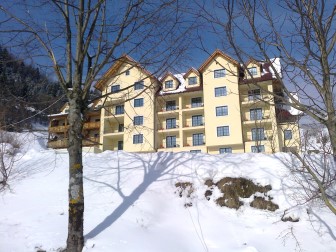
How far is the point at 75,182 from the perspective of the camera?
6508mm

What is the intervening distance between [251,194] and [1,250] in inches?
260

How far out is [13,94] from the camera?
309 inches

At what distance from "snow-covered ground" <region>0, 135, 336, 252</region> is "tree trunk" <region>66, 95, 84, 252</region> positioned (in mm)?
407

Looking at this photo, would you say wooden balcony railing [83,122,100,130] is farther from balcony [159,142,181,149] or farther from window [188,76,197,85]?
window [188,76,197,85]

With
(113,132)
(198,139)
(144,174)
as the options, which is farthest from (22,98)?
(113,132)

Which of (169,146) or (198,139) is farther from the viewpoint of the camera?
(169,146)

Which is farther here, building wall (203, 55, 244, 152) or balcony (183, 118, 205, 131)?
balcony (183, 118, 205, 131)

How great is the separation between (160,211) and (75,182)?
9.82 feet

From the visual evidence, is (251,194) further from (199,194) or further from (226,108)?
(226,108)

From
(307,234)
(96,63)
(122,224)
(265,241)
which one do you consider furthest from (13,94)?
(307,234)

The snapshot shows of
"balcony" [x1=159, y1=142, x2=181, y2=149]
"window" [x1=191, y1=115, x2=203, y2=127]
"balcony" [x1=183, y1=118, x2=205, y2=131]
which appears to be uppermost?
"window" [x1=191, y1=115, x2=203, y2=127]

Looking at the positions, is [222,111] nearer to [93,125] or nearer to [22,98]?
[93,125]

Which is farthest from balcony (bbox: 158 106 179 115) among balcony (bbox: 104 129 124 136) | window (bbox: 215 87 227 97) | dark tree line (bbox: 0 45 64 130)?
dark tree line (bbox: 0 45 64 130)

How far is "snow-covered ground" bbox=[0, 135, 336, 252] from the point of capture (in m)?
7.00
